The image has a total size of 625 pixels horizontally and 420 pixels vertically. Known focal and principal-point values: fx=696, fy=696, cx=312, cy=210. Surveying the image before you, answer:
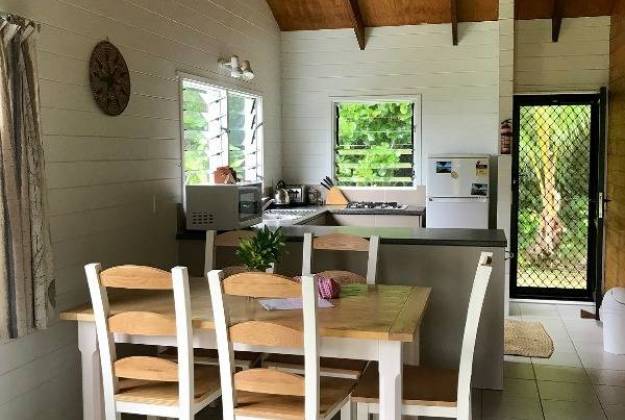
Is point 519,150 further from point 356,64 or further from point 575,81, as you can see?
point 356,64

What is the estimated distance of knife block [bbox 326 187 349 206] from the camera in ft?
22.9

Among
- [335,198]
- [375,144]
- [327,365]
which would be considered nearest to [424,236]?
[327,365]

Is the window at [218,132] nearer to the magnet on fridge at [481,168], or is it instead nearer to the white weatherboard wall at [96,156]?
the white weatherboard wall at [96,156]

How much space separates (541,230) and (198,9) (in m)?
4.01

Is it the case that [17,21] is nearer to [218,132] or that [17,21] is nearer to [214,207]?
[214,207]

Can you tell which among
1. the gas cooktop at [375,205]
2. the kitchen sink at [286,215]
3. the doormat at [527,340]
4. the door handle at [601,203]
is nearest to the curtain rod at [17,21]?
the kitchen sink at [286,215]

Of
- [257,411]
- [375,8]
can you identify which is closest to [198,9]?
[375,8]

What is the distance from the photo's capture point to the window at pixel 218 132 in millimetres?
4945

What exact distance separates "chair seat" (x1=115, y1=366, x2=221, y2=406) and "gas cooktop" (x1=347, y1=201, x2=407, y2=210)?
12.3 feet

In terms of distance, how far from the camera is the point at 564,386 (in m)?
4.37

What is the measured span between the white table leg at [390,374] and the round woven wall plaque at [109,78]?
197cm

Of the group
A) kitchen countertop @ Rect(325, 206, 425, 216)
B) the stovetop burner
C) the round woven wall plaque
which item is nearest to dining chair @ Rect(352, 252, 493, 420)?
the round woven wall plaque

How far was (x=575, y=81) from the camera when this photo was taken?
6590mm

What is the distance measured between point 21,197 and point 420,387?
1.79 meters
